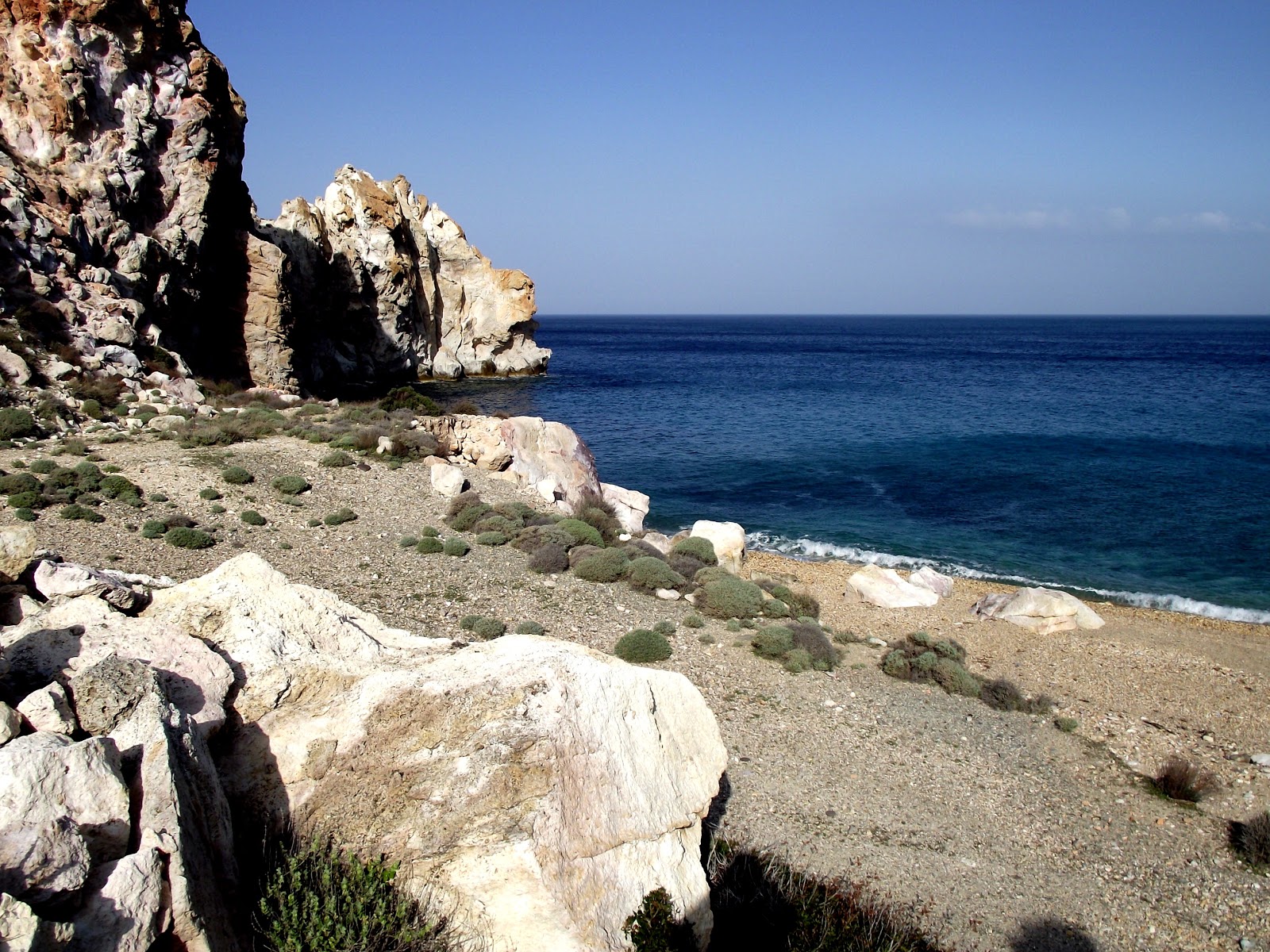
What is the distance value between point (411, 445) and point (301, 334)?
37.2 metres

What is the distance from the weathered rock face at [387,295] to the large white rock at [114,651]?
143ft

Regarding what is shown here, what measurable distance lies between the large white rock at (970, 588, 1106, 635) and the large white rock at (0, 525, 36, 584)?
68.7 feet

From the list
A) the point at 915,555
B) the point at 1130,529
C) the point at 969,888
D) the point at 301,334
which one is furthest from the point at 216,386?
the point at 1130,529

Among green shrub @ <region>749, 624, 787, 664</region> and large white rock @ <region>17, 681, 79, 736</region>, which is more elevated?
large white rock @ <region>17, 681, 79, 736</region>

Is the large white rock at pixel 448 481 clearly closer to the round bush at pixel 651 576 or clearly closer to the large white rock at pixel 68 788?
the round bush at pixel 651 576

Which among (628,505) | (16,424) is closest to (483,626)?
(628,505)

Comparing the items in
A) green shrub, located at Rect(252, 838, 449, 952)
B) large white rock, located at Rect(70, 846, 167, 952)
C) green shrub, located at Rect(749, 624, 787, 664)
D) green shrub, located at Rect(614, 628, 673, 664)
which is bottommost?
green shrub, located at Rect(749, 624, 787, 664)

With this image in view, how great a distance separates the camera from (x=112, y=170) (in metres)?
35.8

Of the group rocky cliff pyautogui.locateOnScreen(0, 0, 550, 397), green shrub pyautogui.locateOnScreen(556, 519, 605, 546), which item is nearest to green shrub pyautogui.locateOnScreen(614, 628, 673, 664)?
green shrub pyautogui.locateOnScreen(556, 519, 605, 546)

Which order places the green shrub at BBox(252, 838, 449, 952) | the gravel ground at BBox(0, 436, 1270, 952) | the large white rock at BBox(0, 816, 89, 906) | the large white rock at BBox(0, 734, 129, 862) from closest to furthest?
the large white rock at BBox(0, 816, 89, 906) < the large white rock at BBox(0, 734, 129, 862) < the green shrub at BBox(252, 838, 449, 952) < the gravel ground at BBox(0, 436, 1270, 952)

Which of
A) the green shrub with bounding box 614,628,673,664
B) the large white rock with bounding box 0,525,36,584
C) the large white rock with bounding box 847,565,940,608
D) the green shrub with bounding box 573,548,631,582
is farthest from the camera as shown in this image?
the large white rock with bounding box 847,565,940,608

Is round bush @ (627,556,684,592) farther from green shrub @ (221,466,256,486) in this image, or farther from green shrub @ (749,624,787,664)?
green shrub @ (221,466,256,486)

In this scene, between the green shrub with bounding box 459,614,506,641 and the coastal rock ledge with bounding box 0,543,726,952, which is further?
the green shrub with bounding box 459,614,506,641

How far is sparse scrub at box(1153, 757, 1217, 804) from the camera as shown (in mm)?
11766
